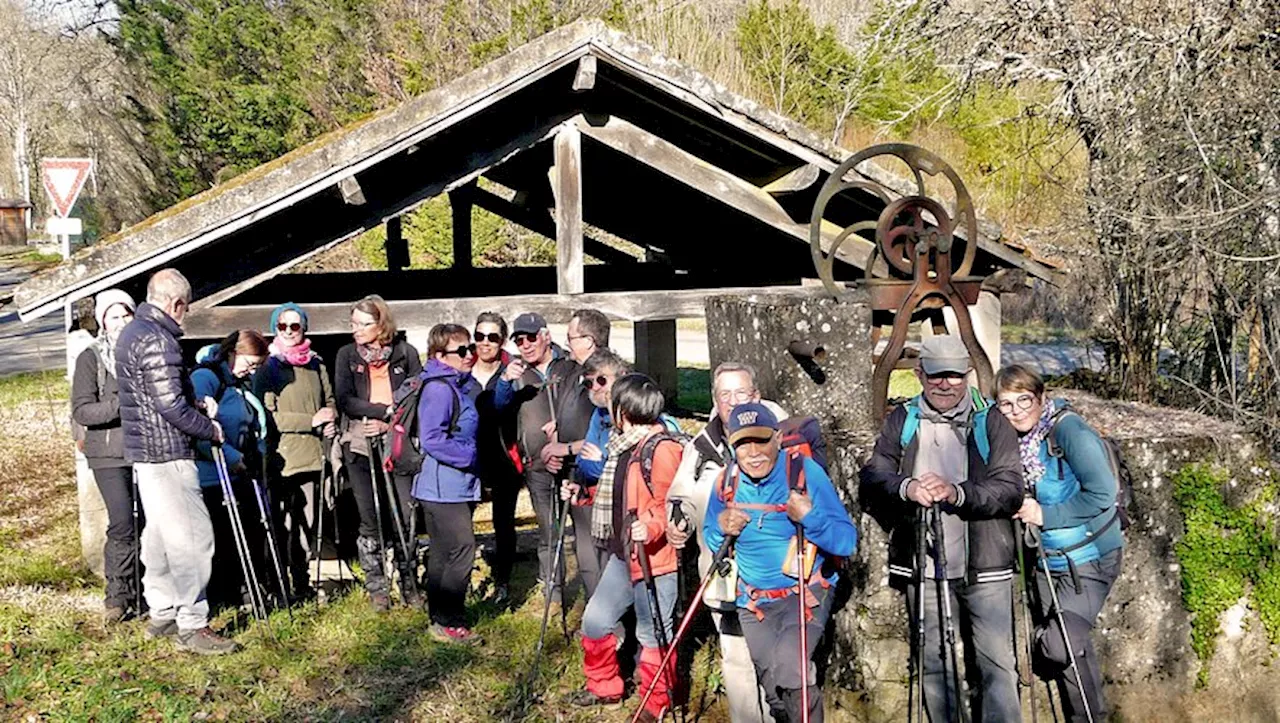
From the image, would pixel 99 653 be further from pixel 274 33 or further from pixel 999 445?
pixel 274 33

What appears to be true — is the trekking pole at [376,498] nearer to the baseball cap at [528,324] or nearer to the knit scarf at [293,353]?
the knit scarf at [293,353]

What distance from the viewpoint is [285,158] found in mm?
6371

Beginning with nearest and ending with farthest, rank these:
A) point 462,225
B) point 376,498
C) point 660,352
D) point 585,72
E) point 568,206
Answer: point 376,498 → point 585,72 → point 568,206 → point 462,225 → point 660,352

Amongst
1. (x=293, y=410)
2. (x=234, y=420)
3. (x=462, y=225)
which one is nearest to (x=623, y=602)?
(x=234, y=420)

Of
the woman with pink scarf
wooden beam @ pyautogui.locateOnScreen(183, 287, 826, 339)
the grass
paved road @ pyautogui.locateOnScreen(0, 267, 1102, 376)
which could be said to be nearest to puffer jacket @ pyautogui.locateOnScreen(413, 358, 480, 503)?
the grass

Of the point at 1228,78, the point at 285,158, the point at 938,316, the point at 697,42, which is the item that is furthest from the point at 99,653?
the point at 697,42

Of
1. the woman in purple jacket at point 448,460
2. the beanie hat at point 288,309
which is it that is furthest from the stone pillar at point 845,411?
the beanie hat at point 288,309

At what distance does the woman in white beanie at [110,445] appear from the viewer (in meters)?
5.63

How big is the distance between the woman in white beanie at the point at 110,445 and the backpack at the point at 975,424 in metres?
3.85

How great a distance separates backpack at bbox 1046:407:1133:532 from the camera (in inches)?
172

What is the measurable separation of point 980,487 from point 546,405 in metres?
2.59

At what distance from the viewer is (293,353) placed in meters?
6.44

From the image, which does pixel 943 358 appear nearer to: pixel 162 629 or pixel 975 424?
pixel 975 424

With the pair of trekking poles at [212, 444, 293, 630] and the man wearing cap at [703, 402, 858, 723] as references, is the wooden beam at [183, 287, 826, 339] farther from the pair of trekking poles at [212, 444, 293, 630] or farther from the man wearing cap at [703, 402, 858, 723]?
the man wearing cap at [703, 402, 858, 723]
